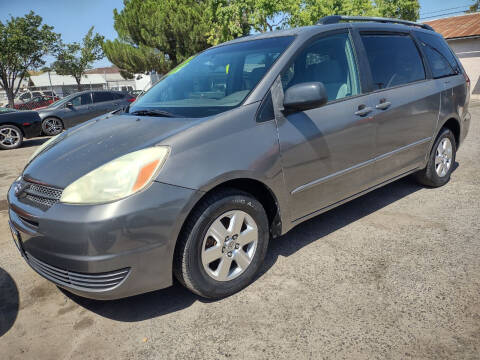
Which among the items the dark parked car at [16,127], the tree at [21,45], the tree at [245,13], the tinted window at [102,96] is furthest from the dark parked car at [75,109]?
the tree at [21,45]

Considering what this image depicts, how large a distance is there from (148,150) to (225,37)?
1635 cm

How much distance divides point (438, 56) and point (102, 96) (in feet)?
34.0

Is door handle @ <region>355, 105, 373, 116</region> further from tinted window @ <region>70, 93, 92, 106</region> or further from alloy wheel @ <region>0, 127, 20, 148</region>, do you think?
tinted window @ <region>70, 93, 92, 106</region>

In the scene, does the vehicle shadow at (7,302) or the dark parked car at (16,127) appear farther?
the dark parked car at (16,127)

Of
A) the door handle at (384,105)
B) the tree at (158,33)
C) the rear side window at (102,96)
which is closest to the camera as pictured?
the door handle at (384,105)

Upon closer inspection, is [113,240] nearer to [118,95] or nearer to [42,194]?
[42,194]

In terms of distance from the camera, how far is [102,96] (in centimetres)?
1201

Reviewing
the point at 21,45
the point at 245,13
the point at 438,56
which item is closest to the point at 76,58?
the point at 21,45

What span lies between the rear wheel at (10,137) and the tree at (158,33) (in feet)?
41.1

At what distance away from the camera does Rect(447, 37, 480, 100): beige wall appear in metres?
20.0

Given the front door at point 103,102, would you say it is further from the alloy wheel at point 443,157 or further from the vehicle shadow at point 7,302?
the alloy wheel at point 443,157

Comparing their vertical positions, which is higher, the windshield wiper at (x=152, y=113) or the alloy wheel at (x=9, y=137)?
the windshield wiper at (x=152, y=113)

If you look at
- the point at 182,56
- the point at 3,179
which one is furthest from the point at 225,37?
the point at 3,179

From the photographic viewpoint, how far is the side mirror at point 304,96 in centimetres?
253
